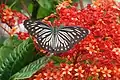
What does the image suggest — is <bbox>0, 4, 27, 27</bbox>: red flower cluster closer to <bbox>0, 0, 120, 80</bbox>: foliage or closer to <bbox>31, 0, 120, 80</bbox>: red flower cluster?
<bbox>0, 0, 120, 80</bbox>: foliage

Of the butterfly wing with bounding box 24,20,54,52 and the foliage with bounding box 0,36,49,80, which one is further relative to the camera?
the foliage with bounding box 0,36,49,80

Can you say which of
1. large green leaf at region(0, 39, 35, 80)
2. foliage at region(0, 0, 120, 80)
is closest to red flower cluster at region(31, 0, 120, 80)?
foliage at region(0, 0, 120, 80)

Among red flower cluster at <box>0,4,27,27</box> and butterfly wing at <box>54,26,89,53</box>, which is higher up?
red flower cluster at <box>0,4,27,27</box>

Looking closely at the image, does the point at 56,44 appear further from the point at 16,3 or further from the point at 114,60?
the point at 16,3

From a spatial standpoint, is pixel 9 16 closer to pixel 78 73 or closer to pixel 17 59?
pixel 17 59

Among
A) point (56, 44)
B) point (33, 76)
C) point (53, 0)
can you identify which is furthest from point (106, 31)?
point (53, 0)
